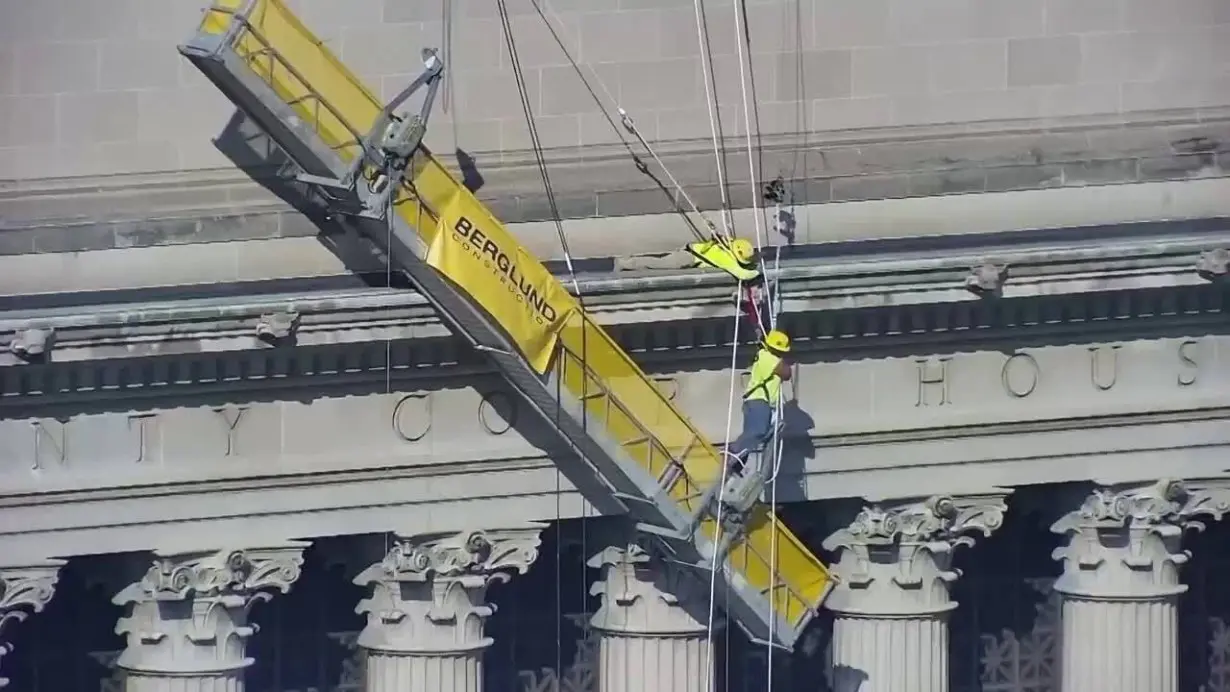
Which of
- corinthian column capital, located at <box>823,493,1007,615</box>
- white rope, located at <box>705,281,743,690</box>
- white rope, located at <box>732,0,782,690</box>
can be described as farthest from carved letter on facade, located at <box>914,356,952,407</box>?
white rope, located at <box>705,281,743,690</box>

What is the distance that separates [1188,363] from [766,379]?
17.9ft

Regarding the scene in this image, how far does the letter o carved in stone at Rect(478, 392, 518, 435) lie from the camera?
1125 inches

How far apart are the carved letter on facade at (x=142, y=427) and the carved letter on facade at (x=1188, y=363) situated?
37.6 feet

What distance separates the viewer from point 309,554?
2941 cm

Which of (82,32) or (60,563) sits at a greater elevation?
(82,32)

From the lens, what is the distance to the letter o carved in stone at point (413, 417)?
93.2ft

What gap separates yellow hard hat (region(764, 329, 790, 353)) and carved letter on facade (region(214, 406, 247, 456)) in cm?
556

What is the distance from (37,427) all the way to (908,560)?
9.69m

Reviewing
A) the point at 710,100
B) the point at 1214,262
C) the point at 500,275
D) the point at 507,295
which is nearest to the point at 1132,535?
the point at 1214,262

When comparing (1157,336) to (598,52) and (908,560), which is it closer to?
(908,560)

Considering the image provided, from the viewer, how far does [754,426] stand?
2794 centimetres

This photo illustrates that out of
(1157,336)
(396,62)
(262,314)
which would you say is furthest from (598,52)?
(1157,336)

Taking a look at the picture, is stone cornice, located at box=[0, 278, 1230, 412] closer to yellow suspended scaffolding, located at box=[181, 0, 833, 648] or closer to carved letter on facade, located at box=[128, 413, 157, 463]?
carved letter on facade, located at box=[128, 413, 157, 463]

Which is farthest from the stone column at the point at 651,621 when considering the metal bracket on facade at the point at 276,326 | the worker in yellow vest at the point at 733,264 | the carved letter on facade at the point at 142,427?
the carved letter on facade at the point at 142,427
